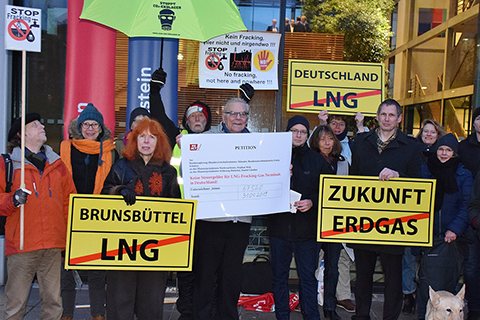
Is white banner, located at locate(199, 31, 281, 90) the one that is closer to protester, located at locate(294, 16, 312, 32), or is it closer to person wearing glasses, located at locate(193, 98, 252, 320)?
protester, located at locate(294, 16, 312, 32)

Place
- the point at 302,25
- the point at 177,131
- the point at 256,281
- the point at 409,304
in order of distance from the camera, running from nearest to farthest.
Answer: the point at 177,131
the point at 409,304
the point at 256,281
the point at 302,25

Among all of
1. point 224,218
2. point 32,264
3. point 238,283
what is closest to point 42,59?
point 32,264

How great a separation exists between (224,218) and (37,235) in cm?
151

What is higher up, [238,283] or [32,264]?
[32,264]

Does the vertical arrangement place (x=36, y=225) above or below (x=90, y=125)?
below

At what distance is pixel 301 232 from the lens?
3.88 metres

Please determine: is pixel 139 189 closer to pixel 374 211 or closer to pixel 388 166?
pixel 374 211

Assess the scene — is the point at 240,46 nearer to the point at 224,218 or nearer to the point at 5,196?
the point at 224,218

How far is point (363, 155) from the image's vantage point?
13.0ft

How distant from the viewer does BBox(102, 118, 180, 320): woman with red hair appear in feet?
10.7

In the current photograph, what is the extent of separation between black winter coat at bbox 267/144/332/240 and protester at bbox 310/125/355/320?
348 mm

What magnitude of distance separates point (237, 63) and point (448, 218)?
10.3 ft

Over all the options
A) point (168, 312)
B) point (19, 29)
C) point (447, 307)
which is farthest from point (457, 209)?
point (19, 29)

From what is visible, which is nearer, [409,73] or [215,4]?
[215,4]
